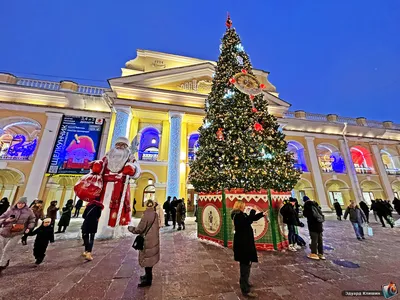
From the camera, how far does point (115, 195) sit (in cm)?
640

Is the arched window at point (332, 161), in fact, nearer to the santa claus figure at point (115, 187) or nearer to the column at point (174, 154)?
the column at point (174, 154)

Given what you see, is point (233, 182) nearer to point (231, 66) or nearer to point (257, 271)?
point (257, 271)

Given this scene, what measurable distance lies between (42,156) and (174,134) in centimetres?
936

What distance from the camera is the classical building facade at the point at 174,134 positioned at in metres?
12.6

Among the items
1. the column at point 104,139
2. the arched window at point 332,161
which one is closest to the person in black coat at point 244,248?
the column at point 104,139

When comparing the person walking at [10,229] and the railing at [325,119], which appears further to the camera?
the railing at [325,119]

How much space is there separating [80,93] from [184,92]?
8556 millimetres

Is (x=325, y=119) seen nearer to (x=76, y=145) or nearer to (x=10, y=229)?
(x=76, y=145)

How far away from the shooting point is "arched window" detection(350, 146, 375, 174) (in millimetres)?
18828

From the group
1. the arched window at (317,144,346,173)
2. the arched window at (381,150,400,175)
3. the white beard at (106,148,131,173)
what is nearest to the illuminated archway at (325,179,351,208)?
the arched window at (317,144,346,173)

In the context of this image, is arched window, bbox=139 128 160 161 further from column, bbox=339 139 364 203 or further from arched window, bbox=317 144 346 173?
column, bbox=339 139 364 203

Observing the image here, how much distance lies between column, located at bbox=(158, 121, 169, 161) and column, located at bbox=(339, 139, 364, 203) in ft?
60.5

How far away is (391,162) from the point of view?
20516mm

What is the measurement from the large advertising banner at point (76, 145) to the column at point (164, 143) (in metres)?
4.58
